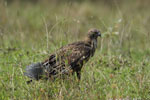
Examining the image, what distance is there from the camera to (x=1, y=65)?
708cm

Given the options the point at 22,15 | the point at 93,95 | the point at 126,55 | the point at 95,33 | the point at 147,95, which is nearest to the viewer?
the point at 93,95

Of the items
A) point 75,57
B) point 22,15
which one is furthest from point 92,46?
point 22,15

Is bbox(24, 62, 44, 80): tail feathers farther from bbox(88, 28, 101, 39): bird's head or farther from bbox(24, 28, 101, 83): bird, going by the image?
bbox(88, 28, 101, 39): bird's head

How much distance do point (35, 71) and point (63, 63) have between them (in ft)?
1.95

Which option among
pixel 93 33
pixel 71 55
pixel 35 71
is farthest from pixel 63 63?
pixel 93 33

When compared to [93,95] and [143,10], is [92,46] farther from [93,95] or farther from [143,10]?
[143,10]

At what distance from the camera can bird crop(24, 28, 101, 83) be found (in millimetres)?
5926

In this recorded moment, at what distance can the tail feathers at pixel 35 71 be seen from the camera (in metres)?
5.89

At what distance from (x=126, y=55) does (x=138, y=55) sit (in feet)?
1.53

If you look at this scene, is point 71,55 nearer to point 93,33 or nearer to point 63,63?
point 63,63

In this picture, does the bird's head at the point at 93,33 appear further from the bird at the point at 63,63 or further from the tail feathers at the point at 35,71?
the tail feathers at the point at 35,71

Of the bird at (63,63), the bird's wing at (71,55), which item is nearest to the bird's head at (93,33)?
the bird at (63,63)

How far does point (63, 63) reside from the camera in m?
6.36

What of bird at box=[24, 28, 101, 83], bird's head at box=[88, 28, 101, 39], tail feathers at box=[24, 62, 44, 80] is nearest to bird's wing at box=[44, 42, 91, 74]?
bird at box=[24, 28, 101, 83]
